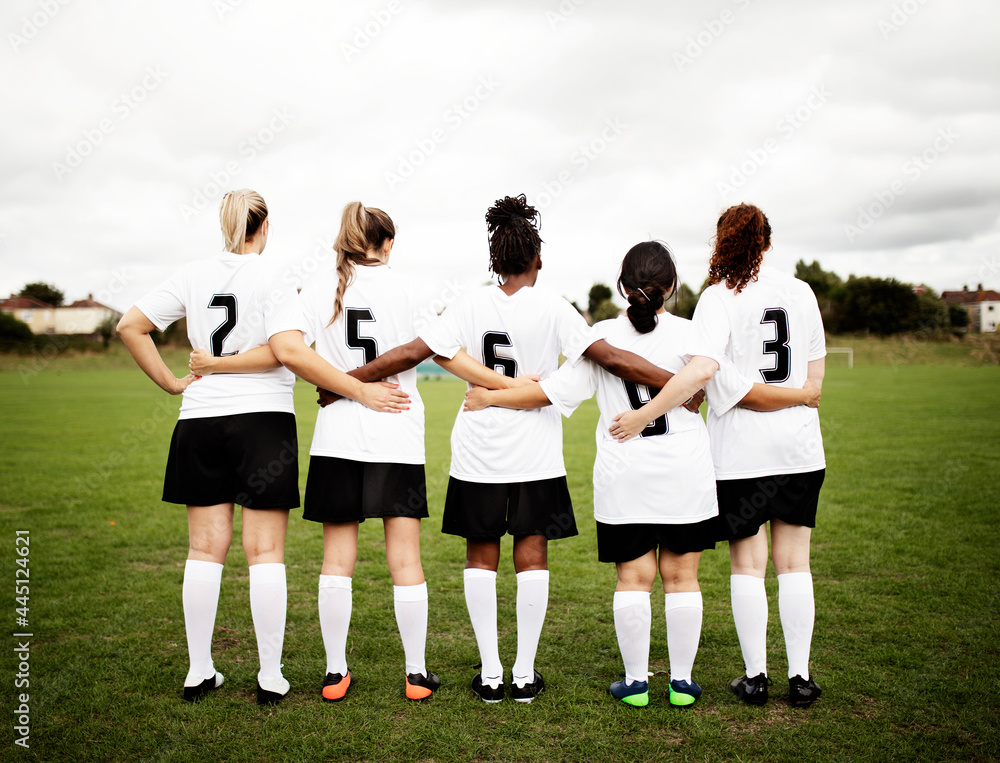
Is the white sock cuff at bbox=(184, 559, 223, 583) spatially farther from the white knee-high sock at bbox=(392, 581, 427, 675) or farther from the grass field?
the white knee-high sock at bbox=(392, 581, 427, 675)

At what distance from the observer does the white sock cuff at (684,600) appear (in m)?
3.32

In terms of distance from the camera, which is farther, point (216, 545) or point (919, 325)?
point (919, 325)

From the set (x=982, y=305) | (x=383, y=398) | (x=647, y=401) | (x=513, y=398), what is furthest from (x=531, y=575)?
(x=982, y=305)

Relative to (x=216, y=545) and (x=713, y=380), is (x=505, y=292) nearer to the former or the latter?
(x=713, y=380)

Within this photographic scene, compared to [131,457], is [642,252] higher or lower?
higher

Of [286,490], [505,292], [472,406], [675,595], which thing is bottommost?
[675,595]

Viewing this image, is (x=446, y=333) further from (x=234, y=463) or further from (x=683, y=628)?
(x=683, y=628)

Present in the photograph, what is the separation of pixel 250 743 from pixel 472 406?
1.80 metres

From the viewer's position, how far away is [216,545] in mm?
3490

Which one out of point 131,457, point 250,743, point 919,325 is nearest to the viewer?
point 250,743

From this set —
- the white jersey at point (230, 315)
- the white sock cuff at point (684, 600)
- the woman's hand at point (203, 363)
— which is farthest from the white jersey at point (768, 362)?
the woman's hand at point (203, 363)

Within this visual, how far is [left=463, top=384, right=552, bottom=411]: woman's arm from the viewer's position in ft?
11.0

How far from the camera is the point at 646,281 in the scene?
128 inches

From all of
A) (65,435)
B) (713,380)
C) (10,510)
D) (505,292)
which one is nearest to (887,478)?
(713,380)
